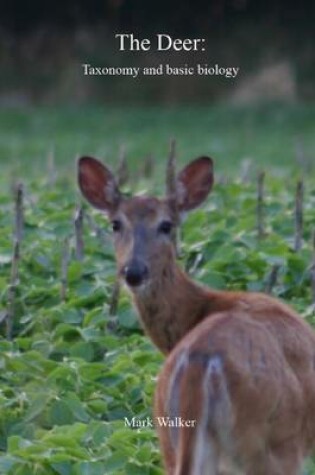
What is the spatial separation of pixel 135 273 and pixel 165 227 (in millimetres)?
393

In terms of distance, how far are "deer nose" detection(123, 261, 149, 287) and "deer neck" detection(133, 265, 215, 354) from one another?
0.38 ft

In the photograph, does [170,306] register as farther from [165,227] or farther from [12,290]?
[12,290]

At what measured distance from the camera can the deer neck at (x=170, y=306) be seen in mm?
7750

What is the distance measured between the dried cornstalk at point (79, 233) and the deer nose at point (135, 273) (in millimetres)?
2694

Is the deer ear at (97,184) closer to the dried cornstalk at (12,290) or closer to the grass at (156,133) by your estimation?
the dried cornstalk at (12,290)

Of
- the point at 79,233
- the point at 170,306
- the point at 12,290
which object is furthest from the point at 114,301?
the point at 170,306

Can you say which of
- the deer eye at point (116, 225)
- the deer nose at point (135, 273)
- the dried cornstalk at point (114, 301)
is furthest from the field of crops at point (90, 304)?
the deer eye at point (116, 225)

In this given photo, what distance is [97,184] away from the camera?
8484 mm

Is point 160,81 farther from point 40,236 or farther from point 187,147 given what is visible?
point 40,236

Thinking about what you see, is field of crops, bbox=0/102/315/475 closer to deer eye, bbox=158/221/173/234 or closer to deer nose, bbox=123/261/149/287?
deer nose, bbox=123/261/149/287

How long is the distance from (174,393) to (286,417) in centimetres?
42

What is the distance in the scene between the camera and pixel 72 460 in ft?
24.3

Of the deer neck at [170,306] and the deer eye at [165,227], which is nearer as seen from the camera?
the deer neck at [170,306]

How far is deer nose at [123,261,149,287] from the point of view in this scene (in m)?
7.67
